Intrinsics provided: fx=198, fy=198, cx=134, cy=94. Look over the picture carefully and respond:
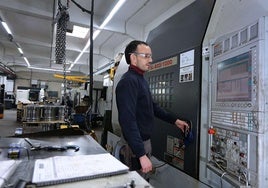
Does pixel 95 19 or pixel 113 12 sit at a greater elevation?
pixel 95 19

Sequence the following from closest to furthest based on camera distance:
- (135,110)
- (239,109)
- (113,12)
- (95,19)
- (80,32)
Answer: (239,109), (135,110), (113,12), (95,19), (80,32)

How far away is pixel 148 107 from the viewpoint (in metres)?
1.27

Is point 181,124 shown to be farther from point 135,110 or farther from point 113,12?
point 113,12

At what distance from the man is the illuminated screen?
0.35 metres

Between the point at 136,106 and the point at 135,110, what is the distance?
2.7 inches

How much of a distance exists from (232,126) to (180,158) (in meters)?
0.50

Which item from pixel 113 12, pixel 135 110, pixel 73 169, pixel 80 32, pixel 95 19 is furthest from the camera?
pixel 80 32

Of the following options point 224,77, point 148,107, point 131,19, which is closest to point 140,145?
point 148,107

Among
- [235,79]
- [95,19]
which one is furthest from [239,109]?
[95,19]

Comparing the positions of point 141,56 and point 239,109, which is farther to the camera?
A: point 141,56

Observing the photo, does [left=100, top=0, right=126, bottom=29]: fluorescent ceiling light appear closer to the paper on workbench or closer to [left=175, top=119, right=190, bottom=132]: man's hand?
[left=175, top=119, right=190, bottom=132]: man's hand

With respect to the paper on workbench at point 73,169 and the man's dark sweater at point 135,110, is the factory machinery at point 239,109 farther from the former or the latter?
the paper on workbench at point 73,169

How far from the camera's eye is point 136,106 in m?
1.26

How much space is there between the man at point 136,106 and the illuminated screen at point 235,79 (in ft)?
1.14
